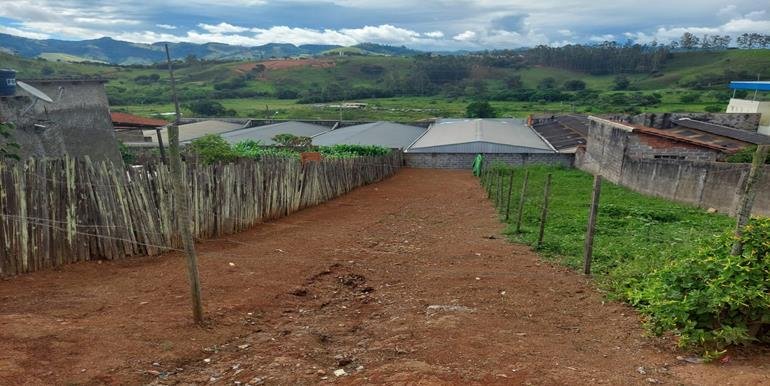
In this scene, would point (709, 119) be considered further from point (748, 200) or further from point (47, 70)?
point (47, 70)

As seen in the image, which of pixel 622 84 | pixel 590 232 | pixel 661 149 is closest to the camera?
pixel 590 232

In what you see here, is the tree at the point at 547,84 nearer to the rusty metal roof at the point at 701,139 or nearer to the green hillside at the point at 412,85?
the green hillside at the point at 412,85

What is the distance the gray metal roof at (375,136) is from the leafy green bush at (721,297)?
23.6m

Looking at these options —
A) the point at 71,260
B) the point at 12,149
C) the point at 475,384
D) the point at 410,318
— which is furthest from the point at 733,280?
the point at 12,149

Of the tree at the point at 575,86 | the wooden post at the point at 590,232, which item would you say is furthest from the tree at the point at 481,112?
the wooden post at the point at 590,232

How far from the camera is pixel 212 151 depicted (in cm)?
1530

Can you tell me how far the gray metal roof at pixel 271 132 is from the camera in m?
28.9

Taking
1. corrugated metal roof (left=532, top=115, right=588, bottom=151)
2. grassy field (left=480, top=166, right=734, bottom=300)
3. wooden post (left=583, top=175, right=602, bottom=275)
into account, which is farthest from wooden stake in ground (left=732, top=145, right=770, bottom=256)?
corrugated metal roof (left=532, top=115, right=588, bottom=151)

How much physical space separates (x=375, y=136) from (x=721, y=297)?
26.7 meters

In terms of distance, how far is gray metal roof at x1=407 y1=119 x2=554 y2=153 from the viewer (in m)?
25.3

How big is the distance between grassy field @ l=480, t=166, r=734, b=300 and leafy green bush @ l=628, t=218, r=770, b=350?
1.14 meters

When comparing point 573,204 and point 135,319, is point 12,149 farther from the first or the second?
point 573,204

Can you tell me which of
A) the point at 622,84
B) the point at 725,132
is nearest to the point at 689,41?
the point at 622,84

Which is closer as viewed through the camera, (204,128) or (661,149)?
(661,149)
